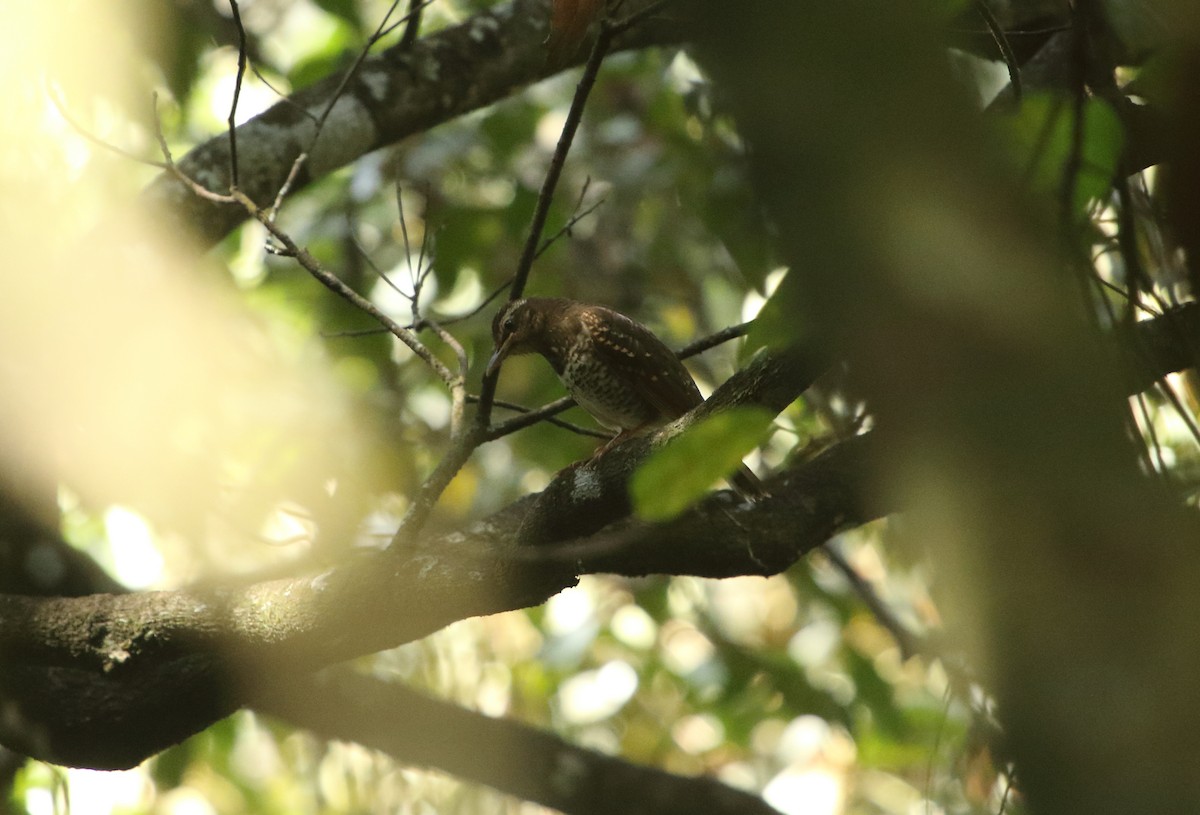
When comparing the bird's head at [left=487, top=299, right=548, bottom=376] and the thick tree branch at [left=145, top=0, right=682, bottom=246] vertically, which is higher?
the thick tree branch at [left=145, top=0, right=682, bottom=246]

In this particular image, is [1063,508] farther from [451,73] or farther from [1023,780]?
[451,73]

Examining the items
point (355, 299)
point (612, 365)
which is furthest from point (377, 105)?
point (355, 299)

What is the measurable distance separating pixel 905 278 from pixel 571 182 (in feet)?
18.4

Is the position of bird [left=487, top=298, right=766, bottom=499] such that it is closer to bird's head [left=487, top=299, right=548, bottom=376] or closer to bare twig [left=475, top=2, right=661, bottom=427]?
bird's head [left=487, top=299, right=548, bottom=376]

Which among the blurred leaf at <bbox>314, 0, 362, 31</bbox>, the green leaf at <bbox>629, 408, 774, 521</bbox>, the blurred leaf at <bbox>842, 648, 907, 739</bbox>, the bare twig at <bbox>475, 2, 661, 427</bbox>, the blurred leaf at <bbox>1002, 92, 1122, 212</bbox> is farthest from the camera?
the blurred leaf at <bbox>842, 648, 907, 739</bbox>

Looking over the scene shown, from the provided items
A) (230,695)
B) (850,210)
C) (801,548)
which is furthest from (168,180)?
(850,210)

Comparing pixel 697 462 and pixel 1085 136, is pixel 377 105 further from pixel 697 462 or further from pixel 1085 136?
pixel 697 462

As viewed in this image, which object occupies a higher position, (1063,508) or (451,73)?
(451,73)

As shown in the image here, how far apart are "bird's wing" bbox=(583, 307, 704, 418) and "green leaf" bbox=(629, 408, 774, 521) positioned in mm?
2734

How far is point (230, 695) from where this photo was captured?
3215mm

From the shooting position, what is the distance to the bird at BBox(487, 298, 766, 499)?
409 centimetres

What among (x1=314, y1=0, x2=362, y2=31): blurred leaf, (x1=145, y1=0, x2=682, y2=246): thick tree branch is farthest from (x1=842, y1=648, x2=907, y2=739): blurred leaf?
(x1=314, y1=0, x2=362, y2=31): blurred leaf

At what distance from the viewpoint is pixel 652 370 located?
4.06 metres

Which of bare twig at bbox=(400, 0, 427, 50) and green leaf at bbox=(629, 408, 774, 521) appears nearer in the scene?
green leaf at bbox=(629, 408, 774, 521)
